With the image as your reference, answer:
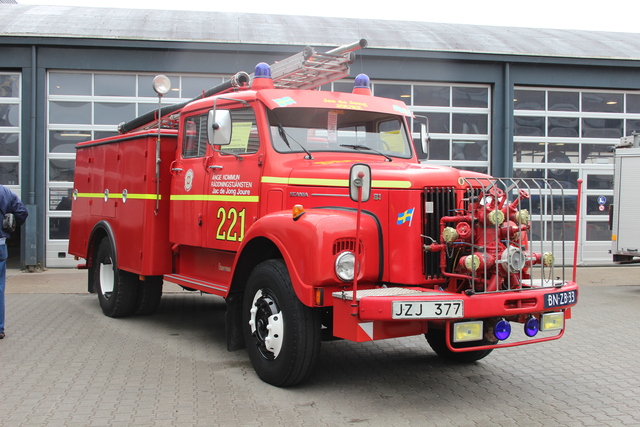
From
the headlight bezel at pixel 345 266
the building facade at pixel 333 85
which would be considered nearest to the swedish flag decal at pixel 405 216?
the headlight bezel at pixel 345 266

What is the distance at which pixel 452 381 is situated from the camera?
5891 millimetres

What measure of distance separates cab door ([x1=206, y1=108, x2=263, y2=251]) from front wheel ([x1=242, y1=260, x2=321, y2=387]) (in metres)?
0.71

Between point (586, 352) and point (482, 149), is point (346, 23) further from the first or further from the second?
point (586, 352)

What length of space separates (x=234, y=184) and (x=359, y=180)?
6.50 ft

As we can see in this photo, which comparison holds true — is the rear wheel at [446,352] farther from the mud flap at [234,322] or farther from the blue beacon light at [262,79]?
the blue beacon light at [262,79]

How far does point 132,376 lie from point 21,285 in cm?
686

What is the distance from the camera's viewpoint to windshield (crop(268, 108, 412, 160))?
627 centimetres

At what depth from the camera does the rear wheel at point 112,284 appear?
8.62 m

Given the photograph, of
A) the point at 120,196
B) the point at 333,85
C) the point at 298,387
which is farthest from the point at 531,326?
the point at 333,85

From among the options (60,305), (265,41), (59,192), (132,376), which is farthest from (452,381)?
(59,192)

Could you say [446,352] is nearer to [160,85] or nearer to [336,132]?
[336,132]

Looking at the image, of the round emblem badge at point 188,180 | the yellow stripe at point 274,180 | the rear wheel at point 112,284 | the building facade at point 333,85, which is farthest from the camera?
the building facade at point 333,85

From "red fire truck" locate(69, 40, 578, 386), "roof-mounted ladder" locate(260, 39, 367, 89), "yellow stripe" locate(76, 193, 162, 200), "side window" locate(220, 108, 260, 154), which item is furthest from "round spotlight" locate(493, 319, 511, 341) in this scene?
"yellow stripe" locate(76, 193, 162, 200)

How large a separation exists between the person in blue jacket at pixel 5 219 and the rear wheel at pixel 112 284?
4.55 ft
